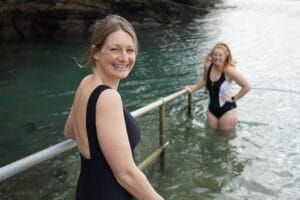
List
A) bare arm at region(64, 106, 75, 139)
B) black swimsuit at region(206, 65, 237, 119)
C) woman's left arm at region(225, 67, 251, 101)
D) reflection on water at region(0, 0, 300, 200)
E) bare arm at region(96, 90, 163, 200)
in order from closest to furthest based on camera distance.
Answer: bare arm at region(96, 90, 163, 200) → bare arm at region(64, 106, 75, 139) → reflection on water at region(0, 0, 300, 200) → woman's left arm at region(225, 67, 251, 101) → black swimsuit at region(206, 65, 237, 119)

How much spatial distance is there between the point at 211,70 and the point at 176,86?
211 inches

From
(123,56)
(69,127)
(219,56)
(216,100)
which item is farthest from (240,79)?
(123,56)

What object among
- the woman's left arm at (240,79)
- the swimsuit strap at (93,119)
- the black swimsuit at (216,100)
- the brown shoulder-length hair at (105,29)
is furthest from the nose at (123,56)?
the black swimsuit at (216,100)

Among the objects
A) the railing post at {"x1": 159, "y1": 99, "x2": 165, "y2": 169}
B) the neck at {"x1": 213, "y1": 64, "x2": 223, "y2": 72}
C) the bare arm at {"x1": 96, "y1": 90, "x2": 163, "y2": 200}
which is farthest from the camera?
the neck at {"x1": 213, "y1": 64, "x2": 223, "y2": 72}

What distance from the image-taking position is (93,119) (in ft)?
7.73

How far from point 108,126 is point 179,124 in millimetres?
7026

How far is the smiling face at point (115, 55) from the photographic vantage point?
8.30 ft

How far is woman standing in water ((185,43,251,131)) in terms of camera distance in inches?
301

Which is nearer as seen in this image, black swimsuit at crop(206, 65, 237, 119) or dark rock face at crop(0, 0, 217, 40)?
black swimsuit at crop(206, 65, 237, 119)

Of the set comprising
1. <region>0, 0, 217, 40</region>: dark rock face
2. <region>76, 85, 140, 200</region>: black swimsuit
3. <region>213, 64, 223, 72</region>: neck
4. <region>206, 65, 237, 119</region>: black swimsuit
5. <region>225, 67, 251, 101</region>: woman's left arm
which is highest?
<region>76, 85, 140, 200</region>: black swimsuit

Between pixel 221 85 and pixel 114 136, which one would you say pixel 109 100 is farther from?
pixel 221 85

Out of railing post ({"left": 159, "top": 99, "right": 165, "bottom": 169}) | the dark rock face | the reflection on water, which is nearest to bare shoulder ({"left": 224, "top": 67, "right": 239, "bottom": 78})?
the reflection on water

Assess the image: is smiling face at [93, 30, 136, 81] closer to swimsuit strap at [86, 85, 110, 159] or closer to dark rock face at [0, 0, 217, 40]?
swimsuit strap at [86, 85, 110, 159]

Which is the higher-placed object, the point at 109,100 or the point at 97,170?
Answer: the point at 109,100
